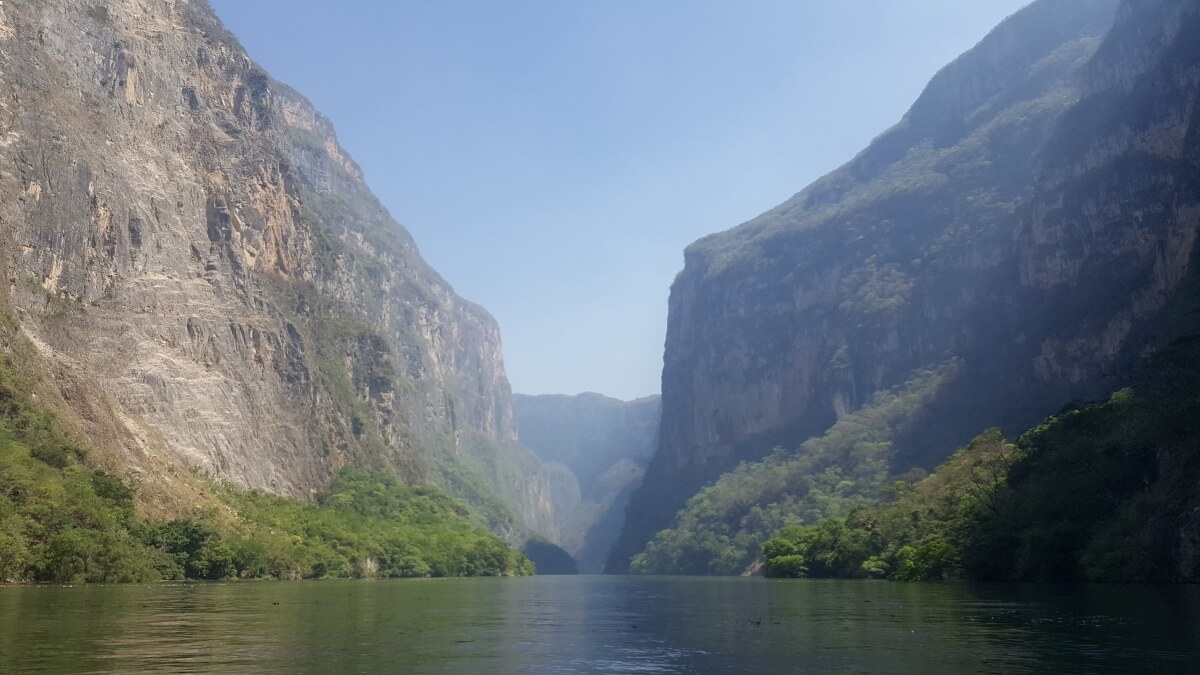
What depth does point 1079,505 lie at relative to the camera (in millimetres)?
68125

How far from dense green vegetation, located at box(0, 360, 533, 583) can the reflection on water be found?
19337mm

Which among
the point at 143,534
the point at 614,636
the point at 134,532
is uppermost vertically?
the point at 134,532

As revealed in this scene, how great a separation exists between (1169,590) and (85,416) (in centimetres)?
9277

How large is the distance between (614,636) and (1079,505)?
Answer: 48.6 m

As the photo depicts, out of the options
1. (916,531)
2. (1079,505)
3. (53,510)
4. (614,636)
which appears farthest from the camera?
(916,531)

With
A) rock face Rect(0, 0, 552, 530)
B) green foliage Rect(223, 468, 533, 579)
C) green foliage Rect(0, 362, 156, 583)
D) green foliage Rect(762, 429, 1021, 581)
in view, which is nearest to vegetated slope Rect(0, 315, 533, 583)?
green foliage Rect(0, 362, 156, 583)

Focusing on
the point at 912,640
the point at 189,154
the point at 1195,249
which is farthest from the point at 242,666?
the point at 189,154

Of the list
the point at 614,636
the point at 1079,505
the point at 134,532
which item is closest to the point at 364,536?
Answer: the point at 134,532

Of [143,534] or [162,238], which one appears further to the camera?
[162,238]

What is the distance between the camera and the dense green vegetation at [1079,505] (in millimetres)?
56969

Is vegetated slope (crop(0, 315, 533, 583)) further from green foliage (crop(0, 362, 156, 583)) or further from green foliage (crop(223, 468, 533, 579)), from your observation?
green foliage (crop(223, 468, 533, 579))

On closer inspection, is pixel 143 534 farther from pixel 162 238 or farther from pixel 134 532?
pixel 162 238

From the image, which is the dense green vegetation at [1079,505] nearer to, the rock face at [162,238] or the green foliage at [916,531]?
the green foliage at [916,531]

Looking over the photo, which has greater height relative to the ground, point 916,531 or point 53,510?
point 53,510
